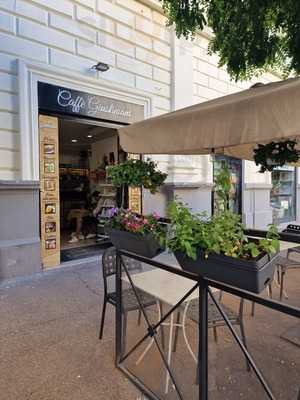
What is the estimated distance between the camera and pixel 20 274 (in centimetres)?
437

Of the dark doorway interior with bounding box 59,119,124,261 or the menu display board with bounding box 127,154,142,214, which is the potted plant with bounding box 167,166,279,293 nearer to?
the dark doorway interior with bounding box 59,119,124,261

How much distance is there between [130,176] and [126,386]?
5.10ft

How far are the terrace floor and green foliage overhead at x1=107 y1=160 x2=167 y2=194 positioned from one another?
4.72 feet

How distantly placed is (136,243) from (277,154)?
1.14m

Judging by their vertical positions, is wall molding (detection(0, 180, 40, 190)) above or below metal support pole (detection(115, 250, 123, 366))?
above

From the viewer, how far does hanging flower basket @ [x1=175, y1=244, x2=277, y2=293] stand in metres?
1.34

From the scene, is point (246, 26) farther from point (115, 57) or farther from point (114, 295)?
point (114, 295)

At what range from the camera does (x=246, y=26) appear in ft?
11.7

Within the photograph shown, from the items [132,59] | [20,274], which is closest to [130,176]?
[20,274]

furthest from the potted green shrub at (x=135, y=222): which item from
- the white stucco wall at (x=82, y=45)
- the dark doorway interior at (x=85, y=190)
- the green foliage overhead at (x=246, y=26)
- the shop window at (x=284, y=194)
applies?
the shop window at (x=284, y=194)

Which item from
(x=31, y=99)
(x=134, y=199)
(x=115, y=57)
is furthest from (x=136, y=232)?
(x=115, y=57)

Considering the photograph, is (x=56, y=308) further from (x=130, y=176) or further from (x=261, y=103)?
(x=261, y=103)

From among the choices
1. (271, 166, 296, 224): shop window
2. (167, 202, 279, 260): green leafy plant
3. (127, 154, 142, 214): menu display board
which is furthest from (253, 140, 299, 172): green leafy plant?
(271, 166, 296, 224): shop window

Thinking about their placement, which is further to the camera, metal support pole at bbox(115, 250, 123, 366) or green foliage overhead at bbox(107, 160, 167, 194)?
green foliage overhead at bbox(107, 160, 167, 194)
